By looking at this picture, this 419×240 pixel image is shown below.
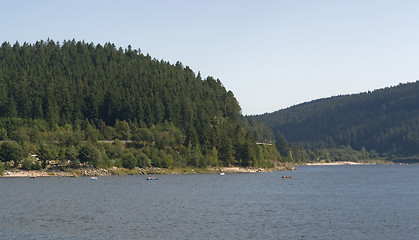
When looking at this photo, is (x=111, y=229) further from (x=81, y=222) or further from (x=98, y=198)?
(x=98, y=198)

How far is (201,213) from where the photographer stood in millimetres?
90062

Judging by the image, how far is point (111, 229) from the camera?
71750 mm

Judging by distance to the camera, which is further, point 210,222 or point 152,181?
point 152,181

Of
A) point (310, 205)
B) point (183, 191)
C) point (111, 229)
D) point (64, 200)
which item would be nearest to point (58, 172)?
point (183, 191)

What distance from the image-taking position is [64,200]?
350ft

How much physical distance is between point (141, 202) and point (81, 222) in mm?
28792

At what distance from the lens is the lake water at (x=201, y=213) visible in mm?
69250

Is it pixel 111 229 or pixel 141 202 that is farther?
pixel 141 202

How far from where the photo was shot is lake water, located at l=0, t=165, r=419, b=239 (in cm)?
6925

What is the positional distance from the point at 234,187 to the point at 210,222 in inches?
2634

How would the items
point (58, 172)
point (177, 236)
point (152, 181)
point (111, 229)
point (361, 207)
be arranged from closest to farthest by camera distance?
point (177, 236), point (111, 229), point (361, 207), point (152, 181), point (58, 172)

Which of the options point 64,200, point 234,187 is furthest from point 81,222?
point 234,187

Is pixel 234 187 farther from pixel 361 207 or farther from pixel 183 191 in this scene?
pixel 361 207

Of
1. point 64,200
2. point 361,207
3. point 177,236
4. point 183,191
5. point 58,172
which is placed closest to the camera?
point 177,236
